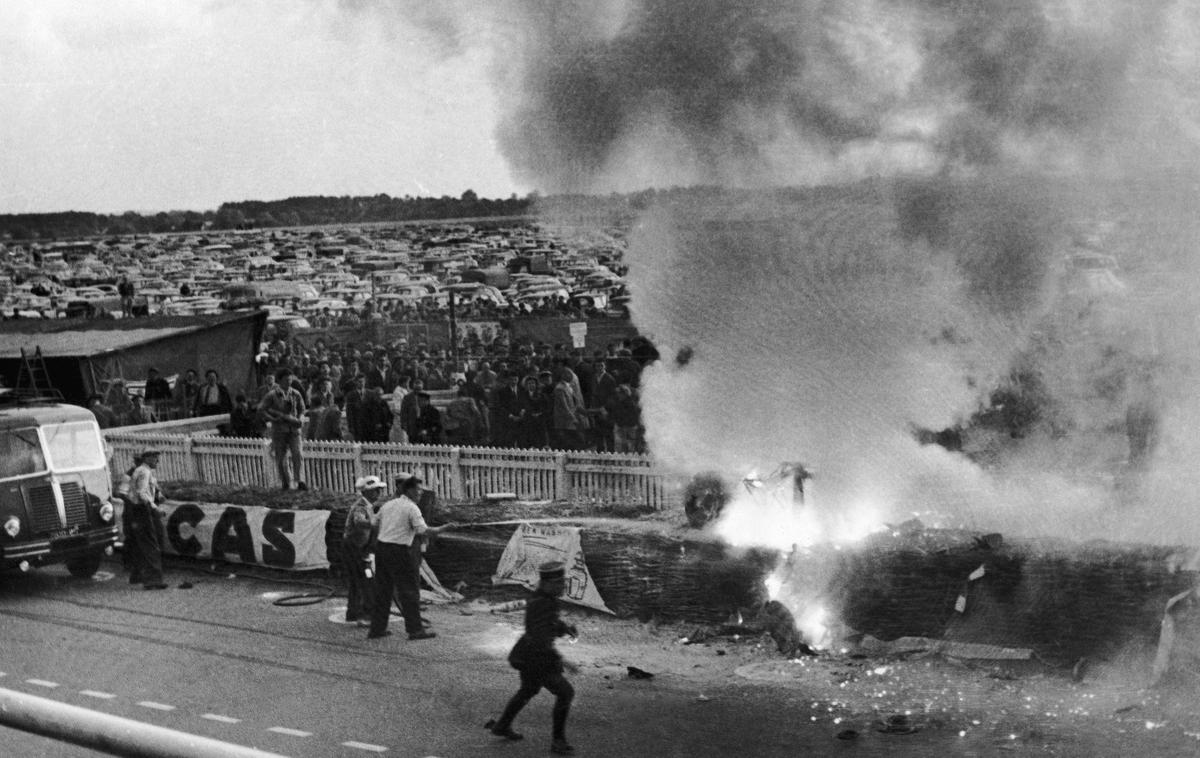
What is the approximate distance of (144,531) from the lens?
1429 cm

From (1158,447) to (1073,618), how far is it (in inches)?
141

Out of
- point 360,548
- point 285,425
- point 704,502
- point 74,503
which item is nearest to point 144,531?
point 74,503

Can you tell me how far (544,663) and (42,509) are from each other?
8.16m

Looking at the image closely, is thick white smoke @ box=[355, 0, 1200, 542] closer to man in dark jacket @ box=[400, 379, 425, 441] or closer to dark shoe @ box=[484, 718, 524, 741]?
man in dark jacket @ box=[400, 379, 425, 441]

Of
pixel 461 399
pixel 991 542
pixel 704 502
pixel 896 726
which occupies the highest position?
pixel 461 399

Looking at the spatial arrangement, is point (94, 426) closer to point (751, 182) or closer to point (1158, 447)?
point (751, 182)

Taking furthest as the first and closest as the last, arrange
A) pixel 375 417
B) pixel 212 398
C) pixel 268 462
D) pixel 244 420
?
pixel 212 398
pixel 244 420
pixel 268 462
pixel 375 417

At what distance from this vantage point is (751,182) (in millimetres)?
14133

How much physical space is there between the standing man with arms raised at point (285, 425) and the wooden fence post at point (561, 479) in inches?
157

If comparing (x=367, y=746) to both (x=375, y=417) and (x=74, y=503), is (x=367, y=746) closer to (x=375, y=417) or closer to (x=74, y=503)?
(x=74, y=503)

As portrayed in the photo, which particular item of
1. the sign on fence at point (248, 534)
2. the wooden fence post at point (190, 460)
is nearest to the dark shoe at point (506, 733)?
the sign on fence at point (248, 534)

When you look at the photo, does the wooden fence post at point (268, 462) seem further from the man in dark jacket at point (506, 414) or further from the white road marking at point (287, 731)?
the white road marking at point (287, 731)

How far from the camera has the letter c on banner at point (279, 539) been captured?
46.1ft

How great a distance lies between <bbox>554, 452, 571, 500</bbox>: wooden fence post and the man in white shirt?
9.09 ft
